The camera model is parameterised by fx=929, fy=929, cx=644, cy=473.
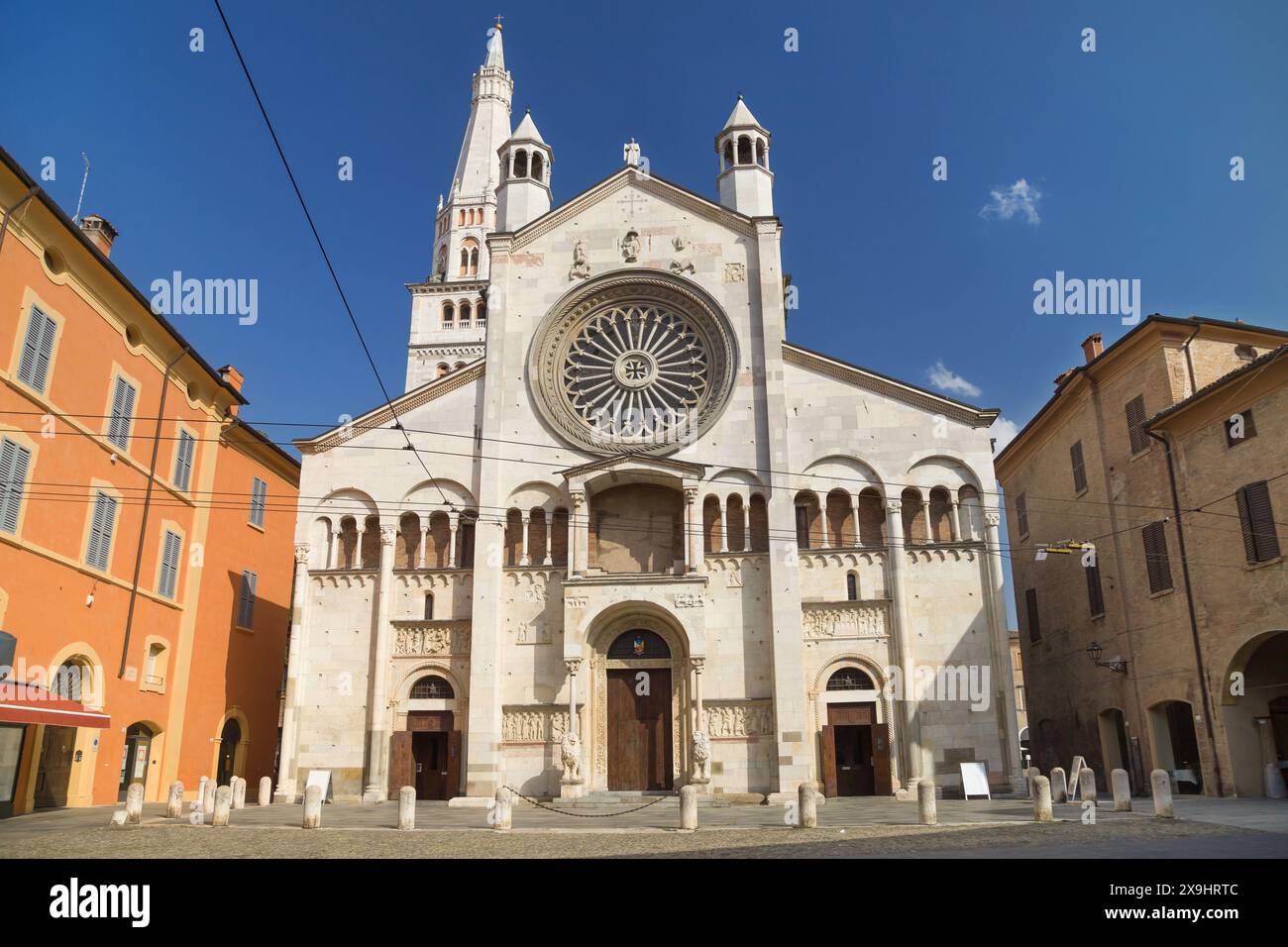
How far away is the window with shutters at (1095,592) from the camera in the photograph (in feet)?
93.8

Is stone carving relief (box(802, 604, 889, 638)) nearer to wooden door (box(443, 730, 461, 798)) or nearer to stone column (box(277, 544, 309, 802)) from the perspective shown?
wooden door (box(443, 730, 461, 798))

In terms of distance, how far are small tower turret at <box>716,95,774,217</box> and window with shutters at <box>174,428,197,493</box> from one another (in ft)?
62.1

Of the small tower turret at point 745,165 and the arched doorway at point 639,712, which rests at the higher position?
the small tower turret at point 745,165

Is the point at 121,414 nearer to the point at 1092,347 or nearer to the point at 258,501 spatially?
the point at 258,501

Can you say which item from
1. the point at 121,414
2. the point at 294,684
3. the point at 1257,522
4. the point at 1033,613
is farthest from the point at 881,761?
the point at 121,414

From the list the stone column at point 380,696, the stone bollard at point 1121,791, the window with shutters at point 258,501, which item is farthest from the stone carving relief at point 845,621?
the window with shutters at point 258,501

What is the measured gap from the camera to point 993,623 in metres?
25.8

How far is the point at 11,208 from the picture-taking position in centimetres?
1975

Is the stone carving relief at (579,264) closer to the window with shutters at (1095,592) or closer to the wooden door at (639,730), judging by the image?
the wooden door at (639,730)

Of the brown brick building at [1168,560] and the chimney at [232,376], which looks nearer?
the brown brick building at [1168,560]

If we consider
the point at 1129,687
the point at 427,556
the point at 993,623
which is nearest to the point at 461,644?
the point at 427,556

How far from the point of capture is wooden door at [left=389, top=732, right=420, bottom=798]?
26553 mm

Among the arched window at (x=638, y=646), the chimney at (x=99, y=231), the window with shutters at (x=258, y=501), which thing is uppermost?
the chimney at (x=99, y=231)

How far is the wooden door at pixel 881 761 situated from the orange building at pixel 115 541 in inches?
766
